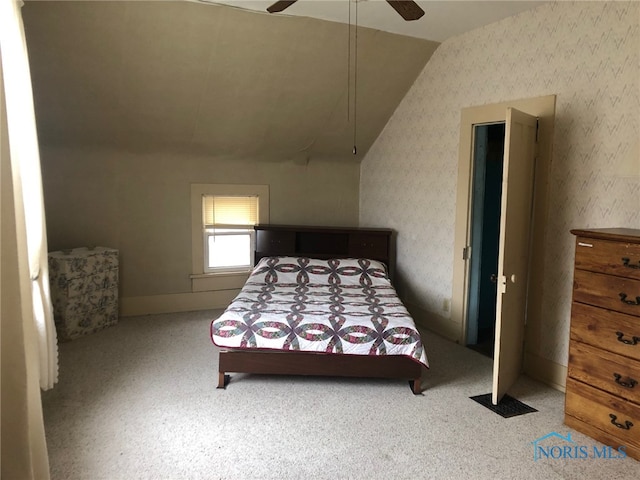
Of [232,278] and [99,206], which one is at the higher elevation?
[99,206]

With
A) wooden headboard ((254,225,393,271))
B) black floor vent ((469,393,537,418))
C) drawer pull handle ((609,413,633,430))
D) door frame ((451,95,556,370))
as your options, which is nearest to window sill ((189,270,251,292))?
wooden headboard ((254,225,393,271))

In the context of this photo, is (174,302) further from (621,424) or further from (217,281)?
(621,424)

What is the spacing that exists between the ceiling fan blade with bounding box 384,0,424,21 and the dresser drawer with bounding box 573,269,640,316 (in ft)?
5.38

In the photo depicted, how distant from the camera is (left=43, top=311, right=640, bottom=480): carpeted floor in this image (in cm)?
230

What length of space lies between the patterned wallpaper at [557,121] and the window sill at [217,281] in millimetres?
1911

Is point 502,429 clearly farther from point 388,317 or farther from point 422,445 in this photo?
point 388,317

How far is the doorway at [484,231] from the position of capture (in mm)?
3932

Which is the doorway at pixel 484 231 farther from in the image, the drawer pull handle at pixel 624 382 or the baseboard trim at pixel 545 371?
the drawer pull handle at pixel 624 382

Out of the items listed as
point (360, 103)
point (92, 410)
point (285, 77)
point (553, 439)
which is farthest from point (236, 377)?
point (360, 103)

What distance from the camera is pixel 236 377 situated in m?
3.33

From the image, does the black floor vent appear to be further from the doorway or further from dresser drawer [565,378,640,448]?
the doorway

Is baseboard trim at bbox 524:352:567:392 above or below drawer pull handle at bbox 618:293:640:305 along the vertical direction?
Answer: below

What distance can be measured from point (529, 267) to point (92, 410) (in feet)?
10.0

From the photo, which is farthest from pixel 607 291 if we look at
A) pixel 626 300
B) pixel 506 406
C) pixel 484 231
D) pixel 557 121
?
pixel 484 231
